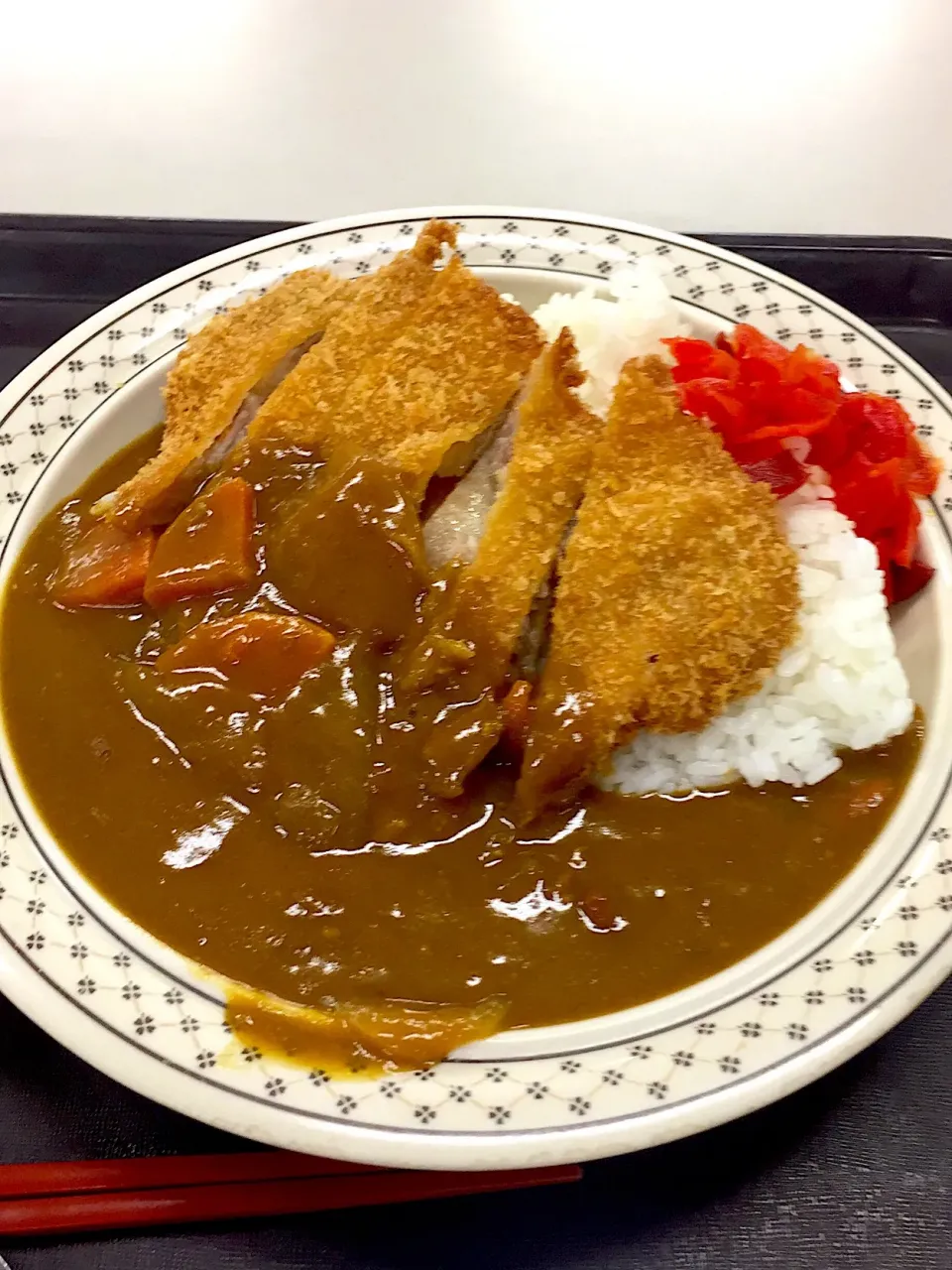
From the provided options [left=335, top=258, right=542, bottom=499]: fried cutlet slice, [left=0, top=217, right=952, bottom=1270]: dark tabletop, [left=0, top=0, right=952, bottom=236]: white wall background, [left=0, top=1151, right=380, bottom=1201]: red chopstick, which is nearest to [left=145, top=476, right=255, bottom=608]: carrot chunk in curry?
[left=335, top=258, right=542, bottom=499]: fried cutlet slice

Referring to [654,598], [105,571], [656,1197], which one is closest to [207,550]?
[105,571]

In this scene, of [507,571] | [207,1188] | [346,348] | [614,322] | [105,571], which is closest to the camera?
[207,1188]

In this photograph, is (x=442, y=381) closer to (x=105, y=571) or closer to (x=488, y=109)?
(x=105, y=571)

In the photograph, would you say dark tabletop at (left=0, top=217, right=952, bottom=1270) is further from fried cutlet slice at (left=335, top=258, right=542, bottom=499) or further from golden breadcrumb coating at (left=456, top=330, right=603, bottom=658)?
fried cutlet slice at (left=335, top=258, right=542, bottom=499)

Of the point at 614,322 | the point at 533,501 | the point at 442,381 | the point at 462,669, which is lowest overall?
the point at 462,669

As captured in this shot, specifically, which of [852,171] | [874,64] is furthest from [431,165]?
[874,64]

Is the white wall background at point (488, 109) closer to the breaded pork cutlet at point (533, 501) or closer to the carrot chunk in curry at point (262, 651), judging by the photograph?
the breaded pork cutlet at point (533, 501)

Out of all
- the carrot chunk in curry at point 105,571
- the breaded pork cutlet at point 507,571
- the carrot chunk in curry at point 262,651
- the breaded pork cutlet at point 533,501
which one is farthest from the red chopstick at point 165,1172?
the carrot chunk in curry at point 105,571
